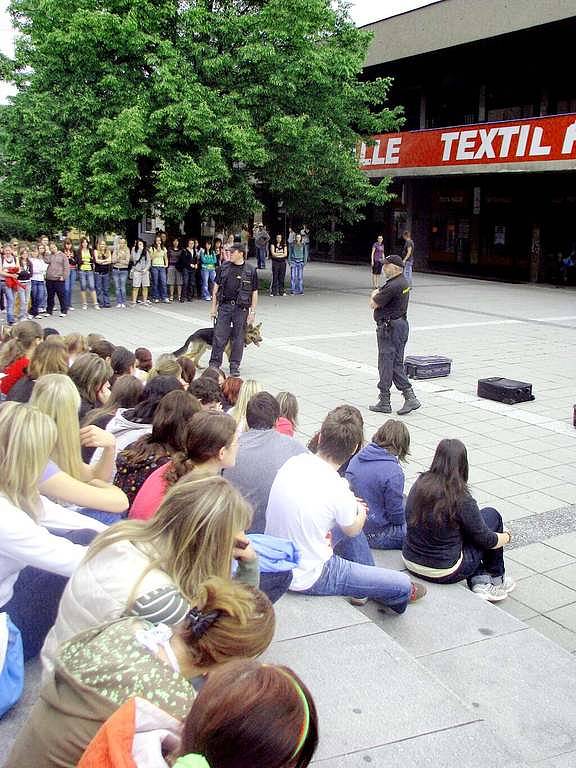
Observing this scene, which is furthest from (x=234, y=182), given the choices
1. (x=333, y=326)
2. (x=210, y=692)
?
(x=210, y=692)

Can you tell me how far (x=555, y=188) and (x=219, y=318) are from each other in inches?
720

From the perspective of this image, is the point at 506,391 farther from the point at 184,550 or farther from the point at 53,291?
the point at 53,291

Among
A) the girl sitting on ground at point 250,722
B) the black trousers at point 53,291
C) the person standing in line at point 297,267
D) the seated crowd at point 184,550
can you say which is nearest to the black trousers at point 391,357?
the seated crowd at point 184,550

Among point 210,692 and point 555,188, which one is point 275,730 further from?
point 555,188

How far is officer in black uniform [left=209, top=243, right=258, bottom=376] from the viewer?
36.2ft

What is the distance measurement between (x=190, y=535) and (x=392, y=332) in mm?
7178

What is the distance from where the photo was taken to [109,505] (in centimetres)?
402

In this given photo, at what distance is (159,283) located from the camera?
66.7ft

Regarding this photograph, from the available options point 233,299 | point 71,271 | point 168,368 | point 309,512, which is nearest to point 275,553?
point 309,512

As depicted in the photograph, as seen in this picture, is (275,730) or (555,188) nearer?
(275,730)

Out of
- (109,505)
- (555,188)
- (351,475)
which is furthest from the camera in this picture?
(555,188)

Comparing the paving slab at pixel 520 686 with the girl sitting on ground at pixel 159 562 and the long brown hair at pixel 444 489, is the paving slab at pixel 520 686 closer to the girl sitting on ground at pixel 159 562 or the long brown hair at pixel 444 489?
the long brown hair at pixel 444 489

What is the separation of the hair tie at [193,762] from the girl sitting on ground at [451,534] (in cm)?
330

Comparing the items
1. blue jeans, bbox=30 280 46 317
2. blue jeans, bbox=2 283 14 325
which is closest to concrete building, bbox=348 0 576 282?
blue jeans, bbox=30 280 46 317
